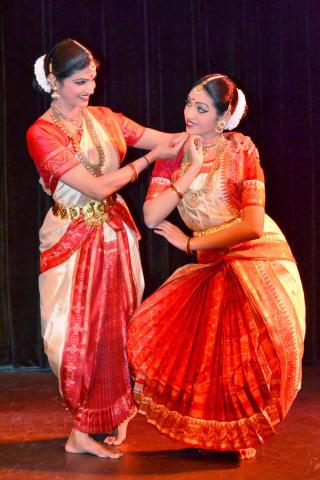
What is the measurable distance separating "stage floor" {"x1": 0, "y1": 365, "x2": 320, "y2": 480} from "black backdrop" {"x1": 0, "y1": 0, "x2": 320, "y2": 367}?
3.93 ft

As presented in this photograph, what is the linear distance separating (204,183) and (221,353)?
2.10 ft

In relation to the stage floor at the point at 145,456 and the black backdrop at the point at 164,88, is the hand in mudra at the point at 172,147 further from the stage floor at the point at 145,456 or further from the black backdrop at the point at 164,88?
the black backdrop at the point at 164,88

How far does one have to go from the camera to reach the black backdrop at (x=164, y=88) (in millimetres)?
4414

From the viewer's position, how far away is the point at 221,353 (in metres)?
2.71

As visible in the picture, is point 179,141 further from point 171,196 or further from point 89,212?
point 89,212

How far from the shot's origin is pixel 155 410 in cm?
279

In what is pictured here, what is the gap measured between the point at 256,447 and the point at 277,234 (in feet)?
2.68

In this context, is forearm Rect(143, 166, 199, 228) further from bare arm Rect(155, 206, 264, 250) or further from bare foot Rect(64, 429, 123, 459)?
bare foot Rect(64, 429, 123, 459)

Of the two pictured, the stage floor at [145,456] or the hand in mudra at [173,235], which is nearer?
the stage floor at [145,456]

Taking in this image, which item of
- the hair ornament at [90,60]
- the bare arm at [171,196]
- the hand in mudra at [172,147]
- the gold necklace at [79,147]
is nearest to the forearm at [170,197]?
the bare arm at [171,196]

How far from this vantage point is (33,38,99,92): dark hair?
2.84 metres

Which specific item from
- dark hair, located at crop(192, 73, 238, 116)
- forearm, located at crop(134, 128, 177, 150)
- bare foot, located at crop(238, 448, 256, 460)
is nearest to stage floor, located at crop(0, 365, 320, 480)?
bare foot, located at crop(238, 448, 256, 460)

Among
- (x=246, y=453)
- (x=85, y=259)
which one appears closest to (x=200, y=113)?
(x=85, y=259)

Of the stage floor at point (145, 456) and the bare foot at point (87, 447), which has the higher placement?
the bare foot at point (87, 447)
